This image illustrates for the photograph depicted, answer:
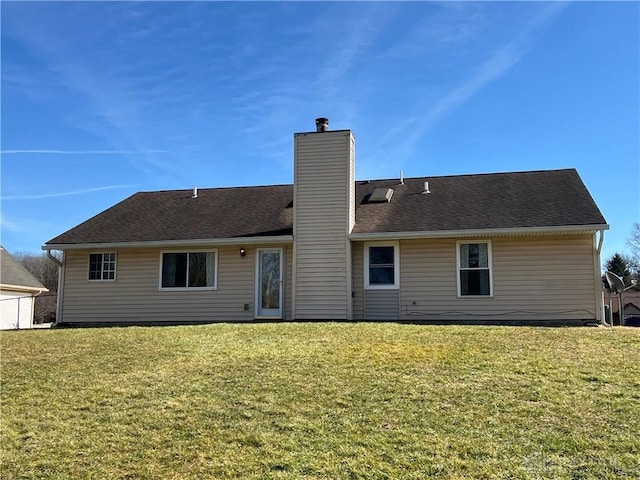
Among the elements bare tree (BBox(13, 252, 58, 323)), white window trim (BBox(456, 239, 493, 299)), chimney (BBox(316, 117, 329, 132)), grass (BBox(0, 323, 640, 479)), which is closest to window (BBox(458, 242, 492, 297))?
white window trim (BBox(456, 239, 493, 299))

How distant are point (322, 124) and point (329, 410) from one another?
10620 mm

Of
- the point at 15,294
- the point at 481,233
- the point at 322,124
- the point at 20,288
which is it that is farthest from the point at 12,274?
the point at 481,233

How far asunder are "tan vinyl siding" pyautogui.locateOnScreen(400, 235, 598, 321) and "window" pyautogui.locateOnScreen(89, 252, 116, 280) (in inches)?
330

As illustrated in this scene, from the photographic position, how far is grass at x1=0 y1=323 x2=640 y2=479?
478 centimetres

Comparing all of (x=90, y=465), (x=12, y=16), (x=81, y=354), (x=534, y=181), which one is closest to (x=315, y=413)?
(x=90, y=465)

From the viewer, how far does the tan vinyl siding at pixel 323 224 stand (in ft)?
46.9

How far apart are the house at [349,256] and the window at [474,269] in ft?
0.09

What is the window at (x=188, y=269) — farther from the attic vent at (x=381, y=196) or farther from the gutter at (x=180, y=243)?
the attic vent at (x=381, y=196)

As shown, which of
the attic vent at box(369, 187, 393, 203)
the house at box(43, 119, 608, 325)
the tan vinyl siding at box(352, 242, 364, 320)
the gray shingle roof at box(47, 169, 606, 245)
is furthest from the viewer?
the attic vent at box(369, 187, 393, 203)

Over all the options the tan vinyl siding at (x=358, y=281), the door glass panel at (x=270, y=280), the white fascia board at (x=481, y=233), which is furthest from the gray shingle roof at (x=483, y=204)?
the door glass panel at (x=270, y=280)

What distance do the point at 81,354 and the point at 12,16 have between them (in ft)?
21.9

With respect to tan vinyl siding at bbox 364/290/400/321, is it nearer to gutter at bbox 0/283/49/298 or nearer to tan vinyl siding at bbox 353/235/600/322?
tan vinyl siding at bbox 353/235/600/322

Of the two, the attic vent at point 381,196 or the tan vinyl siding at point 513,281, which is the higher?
the attic vent at point 381,196

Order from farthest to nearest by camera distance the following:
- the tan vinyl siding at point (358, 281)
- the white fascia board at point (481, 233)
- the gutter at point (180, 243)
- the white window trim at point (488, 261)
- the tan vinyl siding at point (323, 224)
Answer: the gutter at point (180, 243) → the tan vinyl siding at point (358, 281) → the tan vinyl siding at point (323, 224) → the white window trim at point (488, 261) → the white fascia board at point (481, 233)
